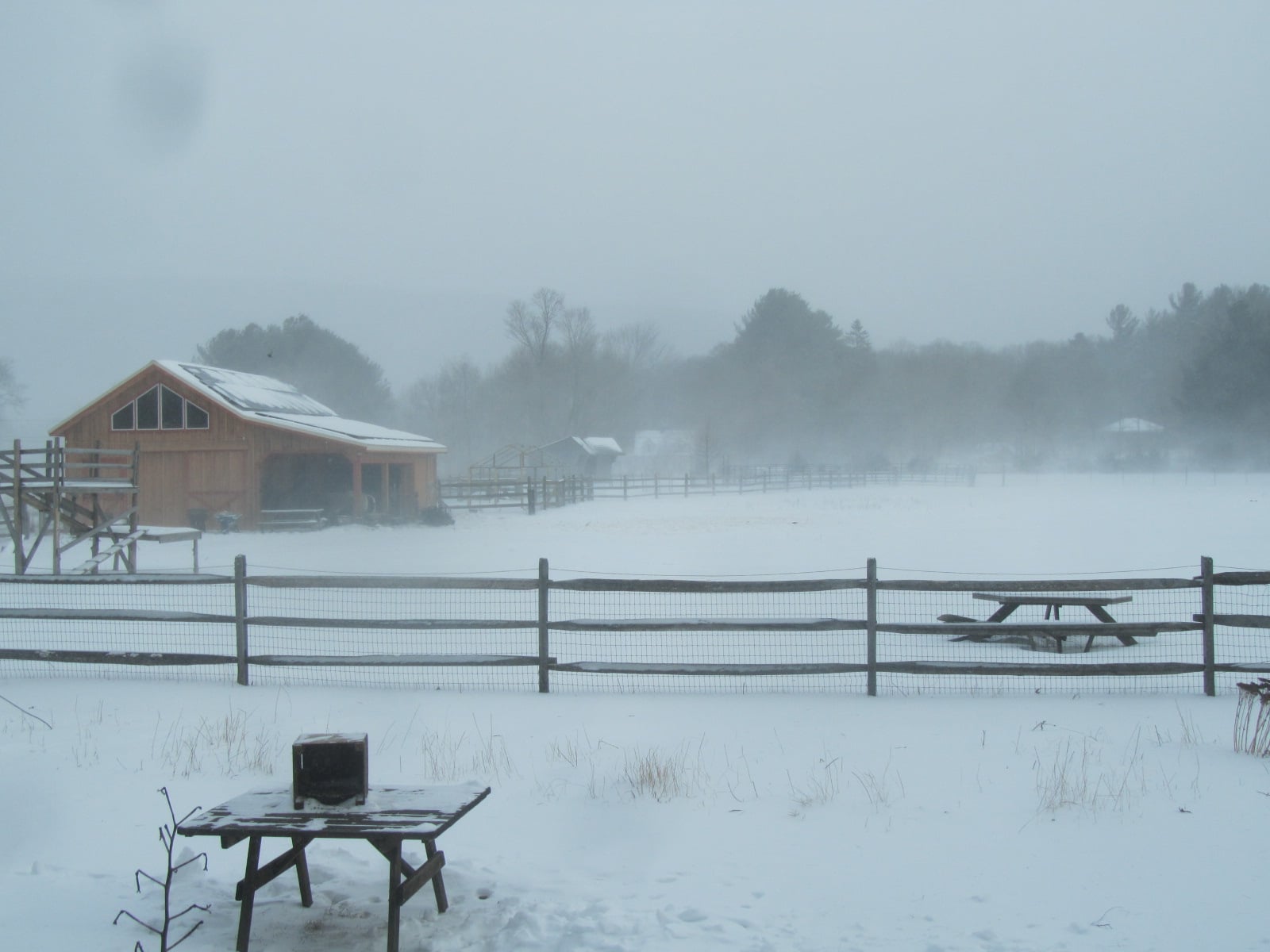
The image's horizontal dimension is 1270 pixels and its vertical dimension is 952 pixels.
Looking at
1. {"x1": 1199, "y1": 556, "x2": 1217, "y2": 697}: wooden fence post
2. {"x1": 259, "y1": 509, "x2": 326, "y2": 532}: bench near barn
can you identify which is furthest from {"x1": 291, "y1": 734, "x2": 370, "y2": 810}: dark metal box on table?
{"x1": 259, "y1": 509, "x2": 326, "y2": 532}: bench near barn

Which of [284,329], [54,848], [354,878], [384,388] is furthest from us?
[384,388]

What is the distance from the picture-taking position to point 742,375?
87188mm

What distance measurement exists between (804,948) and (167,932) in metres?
2.72

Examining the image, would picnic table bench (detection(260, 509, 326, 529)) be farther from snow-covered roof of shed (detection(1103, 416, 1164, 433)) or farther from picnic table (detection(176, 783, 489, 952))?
snow-covered roof of shed (detection(1103, 416, 1164, 433))

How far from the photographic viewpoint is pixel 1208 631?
9203 millimetres

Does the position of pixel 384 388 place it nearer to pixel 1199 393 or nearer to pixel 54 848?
pixel 1199 393

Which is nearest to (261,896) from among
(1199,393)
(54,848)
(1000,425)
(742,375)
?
(54,848)

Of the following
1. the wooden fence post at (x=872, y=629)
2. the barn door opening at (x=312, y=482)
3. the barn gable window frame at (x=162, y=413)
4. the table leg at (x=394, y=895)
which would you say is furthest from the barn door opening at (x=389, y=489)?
the table leg at (x=394, y=895)

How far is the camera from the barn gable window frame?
31.9 m

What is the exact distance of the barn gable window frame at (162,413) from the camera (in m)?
31.9

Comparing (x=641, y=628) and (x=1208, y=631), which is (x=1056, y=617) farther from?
(x=641, y=628)

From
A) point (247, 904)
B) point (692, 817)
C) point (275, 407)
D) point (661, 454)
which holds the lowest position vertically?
point (692, 817)

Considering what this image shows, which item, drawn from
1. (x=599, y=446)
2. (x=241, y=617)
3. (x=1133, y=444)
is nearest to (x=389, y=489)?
(x=241, y=617)

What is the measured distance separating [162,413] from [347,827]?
102 feet
